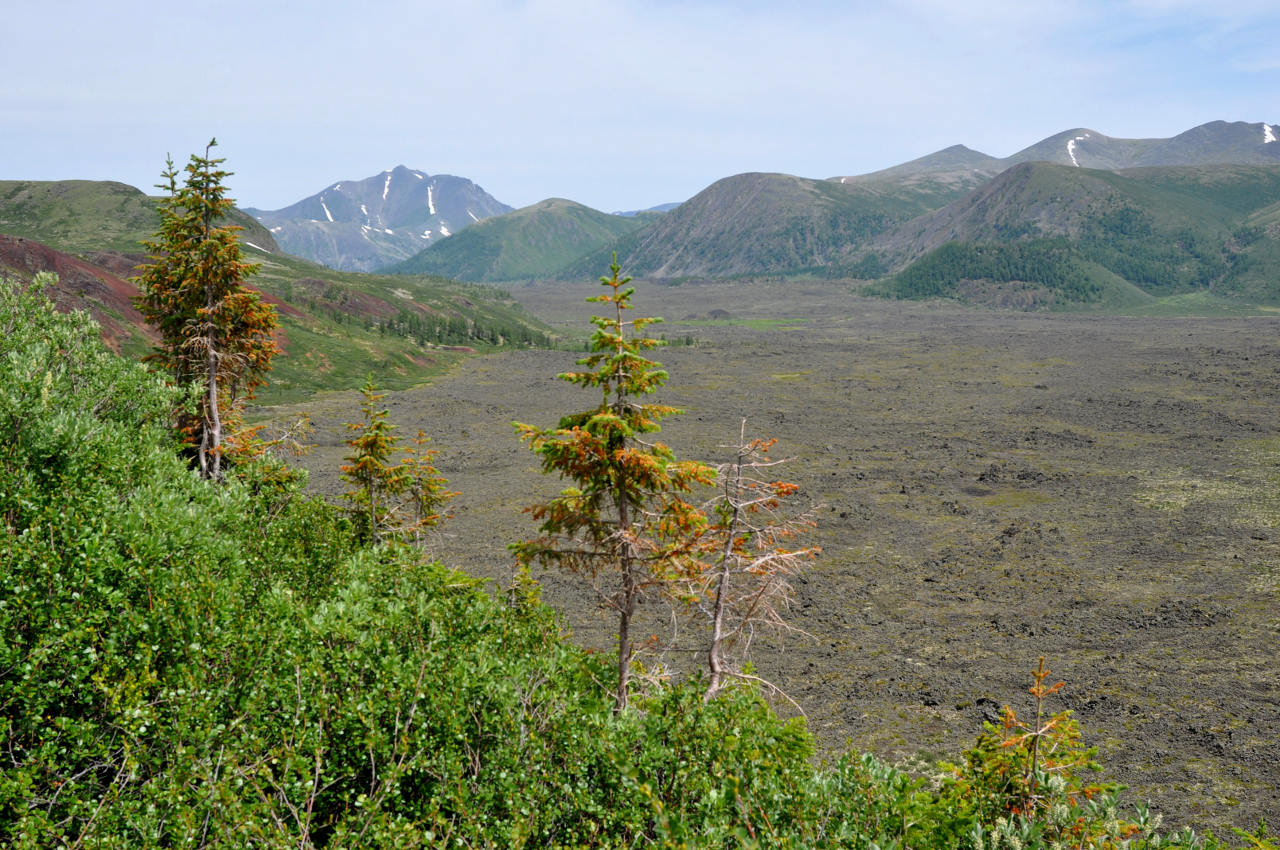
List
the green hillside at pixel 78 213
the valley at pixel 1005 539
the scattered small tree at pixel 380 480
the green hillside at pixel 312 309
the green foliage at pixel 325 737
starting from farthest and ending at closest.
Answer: the green hillside at pixel 78 213
the green hillside at pixel 312 309
the scattered small tree at pixel 380 480
the valley at pixel 1005 539
the green foliage at pixel 325 737

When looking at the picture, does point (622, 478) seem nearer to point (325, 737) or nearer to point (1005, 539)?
point (325, 737)

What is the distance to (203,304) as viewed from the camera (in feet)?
67.3

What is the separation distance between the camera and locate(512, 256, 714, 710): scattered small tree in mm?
11945

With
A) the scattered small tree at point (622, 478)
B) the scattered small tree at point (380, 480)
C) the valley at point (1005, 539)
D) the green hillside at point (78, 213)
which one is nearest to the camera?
the scattered small tree at point (622, 478)

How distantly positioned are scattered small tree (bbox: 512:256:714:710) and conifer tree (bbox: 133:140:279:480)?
1284cm

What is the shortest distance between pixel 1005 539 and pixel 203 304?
3401cm

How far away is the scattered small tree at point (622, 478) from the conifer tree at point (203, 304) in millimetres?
12842

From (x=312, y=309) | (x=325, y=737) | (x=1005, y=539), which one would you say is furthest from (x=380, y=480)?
(x=312, y=309)

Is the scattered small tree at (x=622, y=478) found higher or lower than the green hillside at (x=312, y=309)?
lower

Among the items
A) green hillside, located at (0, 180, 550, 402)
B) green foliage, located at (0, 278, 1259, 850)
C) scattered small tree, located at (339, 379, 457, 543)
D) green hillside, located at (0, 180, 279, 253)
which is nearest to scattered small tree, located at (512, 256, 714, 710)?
green foliage, located at (0, 278, 1259, 850)

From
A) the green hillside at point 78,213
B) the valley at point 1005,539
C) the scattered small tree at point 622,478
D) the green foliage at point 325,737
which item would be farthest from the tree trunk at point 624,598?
the green hillside at point 78,213

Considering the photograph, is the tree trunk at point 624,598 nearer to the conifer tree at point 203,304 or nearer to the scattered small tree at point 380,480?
the scattered small tree at point 380,480

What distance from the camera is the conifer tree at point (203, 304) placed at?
19.8 meters

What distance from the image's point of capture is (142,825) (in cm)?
674
